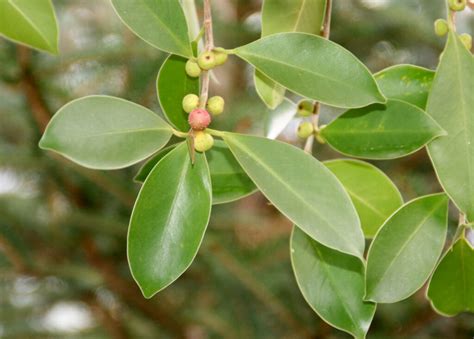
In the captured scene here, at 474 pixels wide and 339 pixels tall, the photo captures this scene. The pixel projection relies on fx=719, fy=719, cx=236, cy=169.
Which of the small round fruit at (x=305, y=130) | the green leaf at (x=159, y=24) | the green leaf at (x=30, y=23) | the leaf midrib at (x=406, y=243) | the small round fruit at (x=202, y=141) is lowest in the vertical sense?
the leaf midrib at (x=406, y=243)

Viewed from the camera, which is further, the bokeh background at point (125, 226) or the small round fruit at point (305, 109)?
the bokeh background at point (125, 226)

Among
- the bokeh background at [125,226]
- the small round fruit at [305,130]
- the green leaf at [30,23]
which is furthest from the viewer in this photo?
the bokeh background at [125,226]

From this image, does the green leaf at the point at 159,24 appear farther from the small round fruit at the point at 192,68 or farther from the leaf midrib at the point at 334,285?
the leaf midrib at the point at 334,285

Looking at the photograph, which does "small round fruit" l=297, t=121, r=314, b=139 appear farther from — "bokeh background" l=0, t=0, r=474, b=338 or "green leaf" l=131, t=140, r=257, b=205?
"bokeh background" l=0, t=0, r=474, b=338

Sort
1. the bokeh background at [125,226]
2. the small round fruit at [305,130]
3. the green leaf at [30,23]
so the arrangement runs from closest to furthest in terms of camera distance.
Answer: the green leaf at [30,23]
the small round fruit at [305,130]
the bokeh background at [125,226]

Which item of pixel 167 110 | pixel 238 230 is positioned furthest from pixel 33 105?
pixel 167 110

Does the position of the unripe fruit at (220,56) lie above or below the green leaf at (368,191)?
above

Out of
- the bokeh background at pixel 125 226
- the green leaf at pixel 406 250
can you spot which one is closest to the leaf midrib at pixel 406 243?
the green leaf at pixel 406 250
